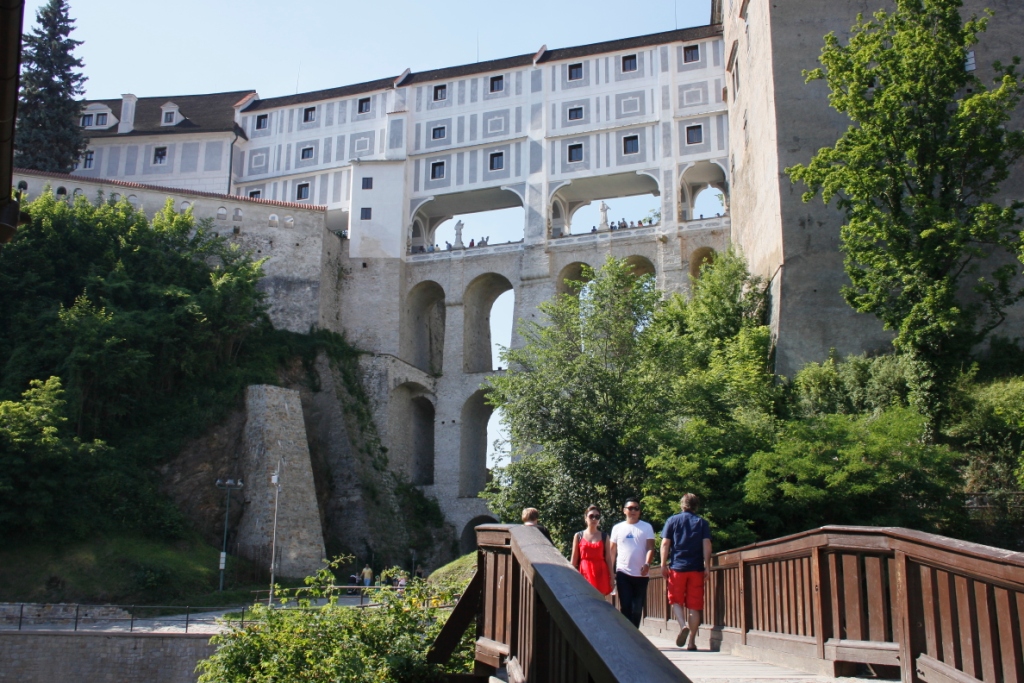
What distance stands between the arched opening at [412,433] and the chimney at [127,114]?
22.7m

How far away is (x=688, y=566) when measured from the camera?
8.80m

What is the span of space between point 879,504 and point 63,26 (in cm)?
4757

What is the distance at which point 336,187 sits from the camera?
48906 mm

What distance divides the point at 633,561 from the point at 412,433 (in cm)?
3748

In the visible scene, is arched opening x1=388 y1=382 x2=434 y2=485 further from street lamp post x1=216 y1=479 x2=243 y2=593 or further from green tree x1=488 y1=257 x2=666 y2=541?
green tree x1=488 y1=257 x2=666 y2=541

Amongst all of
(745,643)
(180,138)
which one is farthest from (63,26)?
(745,643)

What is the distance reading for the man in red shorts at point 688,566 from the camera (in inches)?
344

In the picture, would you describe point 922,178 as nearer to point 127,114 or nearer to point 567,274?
point 567,274

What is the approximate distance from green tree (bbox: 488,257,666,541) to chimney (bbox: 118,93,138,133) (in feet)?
120

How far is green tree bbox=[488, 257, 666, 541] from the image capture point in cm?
2095

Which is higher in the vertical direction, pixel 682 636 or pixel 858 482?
pixel 858 482

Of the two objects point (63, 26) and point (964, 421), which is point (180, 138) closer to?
point (63, 26)

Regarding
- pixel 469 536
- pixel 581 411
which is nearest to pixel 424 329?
pixel 469 536

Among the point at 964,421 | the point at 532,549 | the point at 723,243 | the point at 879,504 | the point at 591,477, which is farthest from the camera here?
the point at 723,243
